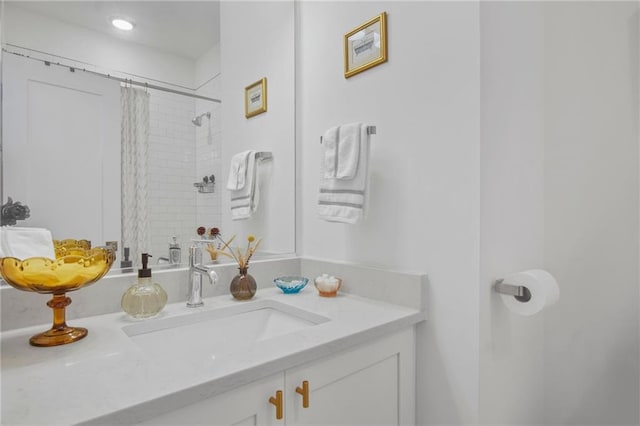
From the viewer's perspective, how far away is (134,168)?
1.18 m

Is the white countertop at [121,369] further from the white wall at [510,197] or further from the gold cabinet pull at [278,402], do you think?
the white wall at [510,197]

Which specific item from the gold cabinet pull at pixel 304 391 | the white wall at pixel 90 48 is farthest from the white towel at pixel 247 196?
the gold cabinet pull at pixel 304 391

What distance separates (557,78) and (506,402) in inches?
44.6

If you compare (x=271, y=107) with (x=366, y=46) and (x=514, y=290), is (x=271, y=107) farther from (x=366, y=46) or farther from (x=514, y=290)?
(x=514, y=290)

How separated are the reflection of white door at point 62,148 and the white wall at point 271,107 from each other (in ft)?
1.74

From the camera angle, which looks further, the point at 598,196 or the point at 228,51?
the point at 228,51

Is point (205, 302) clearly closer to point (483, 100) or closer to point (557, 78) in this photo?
point (483, 100)

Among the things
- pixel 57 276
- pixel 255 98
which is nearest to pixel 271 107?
pixel 255 98

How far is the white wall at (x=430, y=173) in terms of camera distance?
40.5 inches

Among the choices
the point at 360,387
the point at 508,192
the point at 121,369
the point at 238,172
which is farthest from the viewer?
the point at 238,172

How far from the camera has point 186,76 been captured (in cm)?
129

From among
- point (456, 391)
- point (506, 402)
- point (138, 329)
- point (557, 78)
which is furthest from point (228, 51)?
point (506, 402)

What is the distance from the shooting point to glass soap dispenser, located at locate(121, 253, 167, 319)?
1.01 metres

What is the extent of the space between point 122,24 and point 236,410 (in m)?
1.23
